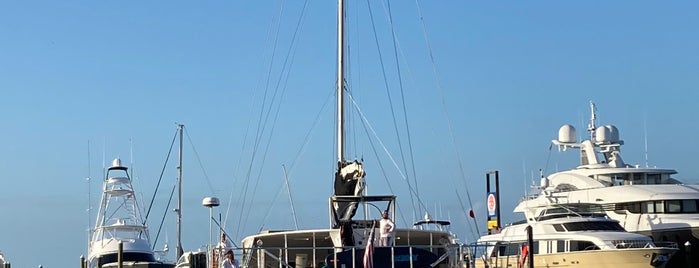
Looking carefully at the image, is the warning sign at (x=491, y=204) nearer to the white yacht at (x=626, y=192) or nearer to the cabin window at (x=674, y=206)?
the white yacht at (x=626, y=192)

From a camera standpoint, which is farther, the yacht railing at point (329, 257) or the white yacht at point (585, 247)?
the white yacht at point (585, 247)

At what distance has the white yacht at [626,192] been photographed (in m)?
39.1

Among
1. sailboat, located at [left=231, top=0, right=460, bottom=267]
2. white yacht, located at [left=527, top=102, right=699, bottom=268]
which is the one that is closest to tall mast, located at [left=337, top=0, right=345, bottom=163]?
sailboat, located at [left=231, top=0, right=460, bottom=267]

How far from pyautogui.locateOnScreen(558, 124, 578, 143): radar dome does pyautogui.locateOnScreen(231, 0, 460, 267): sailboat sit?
71.7 feet

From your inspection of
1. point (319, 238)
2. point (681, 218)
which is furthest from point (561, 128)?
point (319, 238)

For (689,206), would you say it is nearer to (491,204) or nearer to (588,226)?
(588,226)

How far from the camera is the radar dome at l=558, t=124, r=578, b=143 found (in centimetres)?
4816

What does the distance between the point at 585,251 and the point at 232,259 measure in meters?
14.3

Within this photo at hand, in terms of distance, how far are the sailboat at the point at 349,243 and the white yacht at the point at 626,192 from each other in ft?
47.2

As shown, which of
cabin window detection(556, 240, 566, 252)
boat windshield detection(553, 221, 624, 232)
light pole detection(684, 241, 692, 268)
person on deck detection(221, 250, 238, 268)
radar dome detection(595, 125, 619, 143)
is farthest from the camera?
radar dome detection(595, 125, 619, 143)

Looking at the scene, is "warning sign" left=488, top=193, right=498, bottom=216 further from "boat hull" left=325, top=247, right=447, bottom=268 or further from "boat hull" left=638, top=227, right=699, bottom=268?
"boat hull" left=325, top=247, right=447, bottom=268

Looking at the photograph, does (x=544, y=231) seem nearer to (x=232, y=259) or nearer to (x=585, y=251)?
(x=585, y=251)

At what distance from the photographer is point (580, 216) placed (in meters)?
37.0

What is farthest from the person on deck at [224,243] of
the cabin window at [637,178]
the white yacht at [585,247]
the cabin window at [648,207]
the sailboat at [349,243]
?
the cabin window at [637,178]
